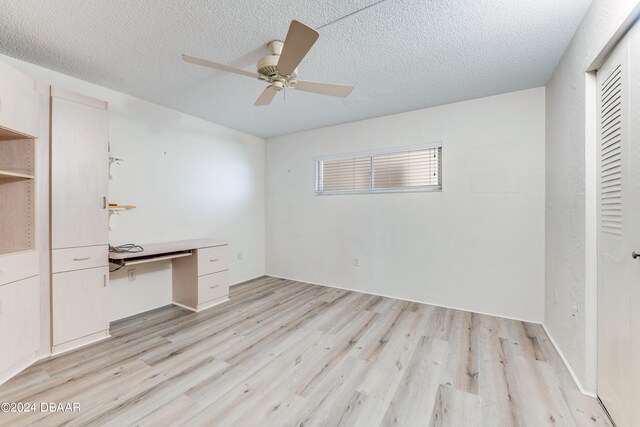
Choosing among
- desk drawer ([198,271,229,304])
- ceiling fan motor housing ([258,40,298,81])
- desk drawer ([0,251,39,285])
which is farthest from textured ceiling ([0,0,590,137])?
desk drawer ([198,271,229,304])

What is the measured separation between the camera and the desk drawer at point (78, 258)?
2188 millimetres

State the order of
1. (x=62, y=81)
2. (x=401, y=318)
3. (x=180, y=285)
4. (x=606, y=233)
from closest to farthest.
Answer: (x=606, y=233) < (x=62, y=81) < (x=401, y=318) < (x=180, y=285)

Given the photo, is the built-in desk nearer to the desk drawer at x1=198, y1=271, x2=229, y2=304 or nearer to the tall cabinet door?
the desk drawer at x1=198, y1=271, x2=229, y2=304

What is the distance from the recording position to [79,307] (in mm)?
2305

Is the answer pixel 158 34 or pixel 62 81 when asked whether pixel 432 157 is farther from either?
pixel 62 81

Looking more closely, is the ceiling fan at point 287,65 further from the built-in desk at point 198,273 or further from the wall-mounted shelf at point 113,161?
the built-in desk at point 198,273

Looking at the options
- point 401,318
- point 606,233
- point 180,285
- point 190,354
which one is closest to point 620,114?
point 606,233

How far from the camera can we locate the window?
11.1ft

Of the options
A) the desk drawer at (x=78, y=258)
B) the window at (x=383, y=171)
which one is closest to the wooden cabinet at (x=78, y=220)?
the desk drawer at (x=78, y=258)

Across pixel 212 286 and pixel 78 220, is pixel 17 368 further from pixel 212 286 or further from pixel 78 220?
pixel 212 286

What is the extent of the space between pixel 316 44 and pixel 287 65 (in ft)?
1.77

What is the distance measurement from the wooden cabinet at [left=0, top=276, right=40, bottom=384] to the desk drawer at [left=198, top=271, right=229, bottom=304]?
136 centimetres

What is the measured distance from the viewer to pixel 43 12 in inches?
65.8

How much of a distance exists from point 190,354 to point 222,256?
4.52 feet
